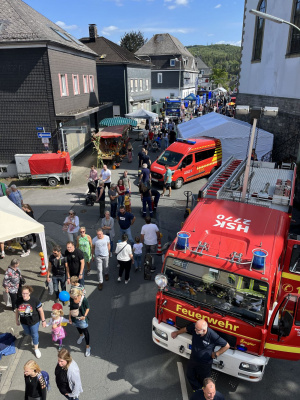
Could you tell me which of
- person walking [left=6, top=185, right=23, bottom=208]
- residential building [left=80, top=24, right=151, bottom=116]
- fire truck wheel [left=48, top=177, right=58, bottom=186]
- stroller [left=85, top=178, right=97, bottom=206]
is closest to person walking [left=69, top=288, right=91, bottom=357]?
person walking [left=6, top=185, right=23, bottom=208]

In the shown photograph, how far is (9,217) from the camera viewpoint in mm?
7777

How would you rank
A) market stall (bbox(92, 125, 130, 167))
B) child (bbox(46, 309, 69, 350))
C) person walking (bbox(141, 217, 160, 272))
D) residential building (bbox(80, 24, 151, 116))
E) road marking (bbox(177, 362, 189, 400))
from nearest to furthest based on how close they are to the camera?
road marking (bbox(177, 362, 189, 400)) → child (bbox(46, 309, 69, 350)) → person walking (bbox(141, 217, 160, 272)) → market stall (bbox(92, 125, 130, 167)) → residential building (bbox(80, 24, 151, 116))

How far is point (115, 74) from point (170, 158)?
21.0 meters

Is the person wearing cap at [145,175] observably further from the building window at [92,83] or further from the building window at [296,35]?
the building window at [92,83]

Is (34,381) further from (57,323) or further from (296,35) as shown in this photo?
(296,35)

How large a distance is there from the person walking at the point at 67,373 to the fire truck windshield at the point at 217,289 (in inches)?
76.6

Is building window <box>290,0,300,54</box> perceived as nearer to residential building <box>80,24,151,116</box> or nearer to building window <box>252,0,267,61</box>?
building window <box>252,0,267,61</box>

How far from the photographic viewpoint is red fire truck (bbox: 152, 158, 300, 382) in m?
4.79

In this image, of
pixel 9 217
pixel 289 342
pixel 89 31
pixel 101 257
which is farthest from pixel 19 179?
pixel 89 31

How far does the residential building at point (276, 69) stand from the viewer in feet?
53.6

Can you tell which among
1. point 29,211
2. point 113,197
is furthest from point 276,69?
point 29,211

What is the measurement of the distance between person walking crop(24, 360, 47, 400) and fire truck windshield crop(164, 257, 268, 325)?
7.83ft

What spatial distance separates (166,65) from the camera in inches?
2154

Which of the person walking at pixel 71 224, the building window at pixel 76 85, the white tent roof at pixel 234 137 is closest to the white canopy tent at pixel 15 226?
the person walking at pixel 71 224
